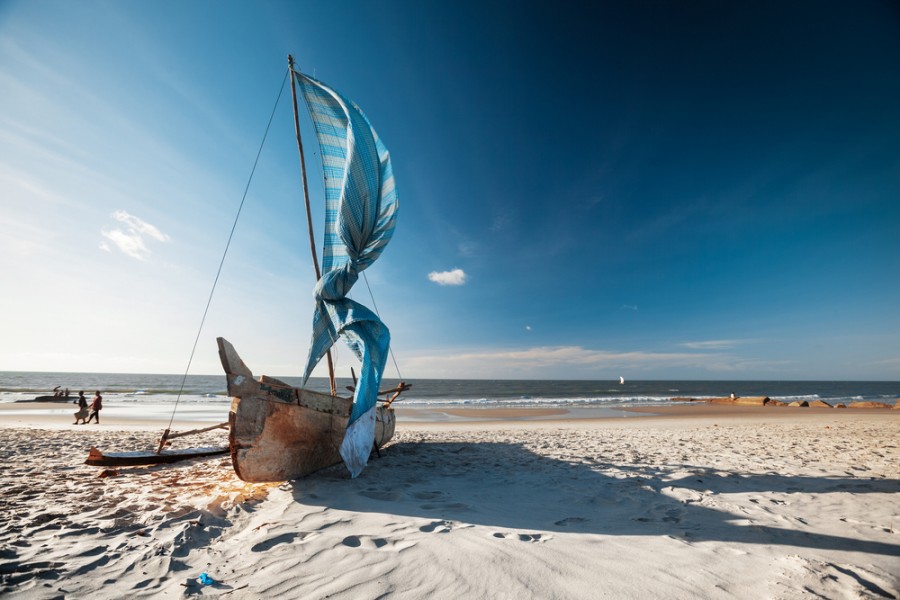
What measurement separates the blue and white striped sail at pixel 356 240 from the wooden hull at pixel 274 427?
92 cm

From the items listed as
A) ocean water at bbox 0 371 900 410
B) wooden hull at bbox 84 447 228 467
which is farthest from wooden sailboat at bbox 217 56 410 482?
ocean water at bbox 0 371 900 410

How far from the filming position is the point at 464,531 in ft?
12.2

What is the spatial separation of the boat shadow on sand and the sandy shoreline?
33mm

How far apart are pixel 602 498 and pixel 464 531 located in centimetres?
244

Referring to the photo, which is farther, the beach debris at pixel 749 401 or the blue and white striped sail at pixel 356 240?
the beach debris at pixel 749 401

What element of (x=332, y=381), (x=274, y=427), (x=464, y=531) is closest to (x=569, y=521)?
(x=464, y=531)

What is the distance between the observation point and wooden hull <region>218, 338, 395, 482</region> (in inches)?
198

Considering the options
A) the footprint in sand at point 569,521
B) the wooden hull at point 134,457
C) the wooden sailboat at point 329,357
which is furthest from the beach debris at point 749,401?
the wooden hull at point 134,457

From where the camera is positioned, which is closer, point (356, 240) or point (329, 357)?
point (356, 240)

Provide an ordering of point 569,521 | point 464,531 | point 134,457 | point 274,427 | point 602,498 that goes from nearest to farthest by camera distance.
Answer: point 464,531 → point 569,521 → point 602,498 → point 274,427 → point 134,457

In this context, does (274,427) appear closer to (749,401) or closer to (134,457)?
(134,457)

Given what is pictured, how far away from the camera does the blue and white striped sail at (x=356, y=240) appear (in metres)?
7.29

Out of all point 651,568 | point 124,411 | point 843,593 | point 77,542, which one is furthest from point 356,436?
point 124,411

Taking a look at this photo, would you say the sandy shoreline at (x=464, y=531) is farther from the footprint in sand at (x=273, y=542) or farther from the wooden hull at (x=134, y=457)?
the wooden hull at (x=134, y=457)
